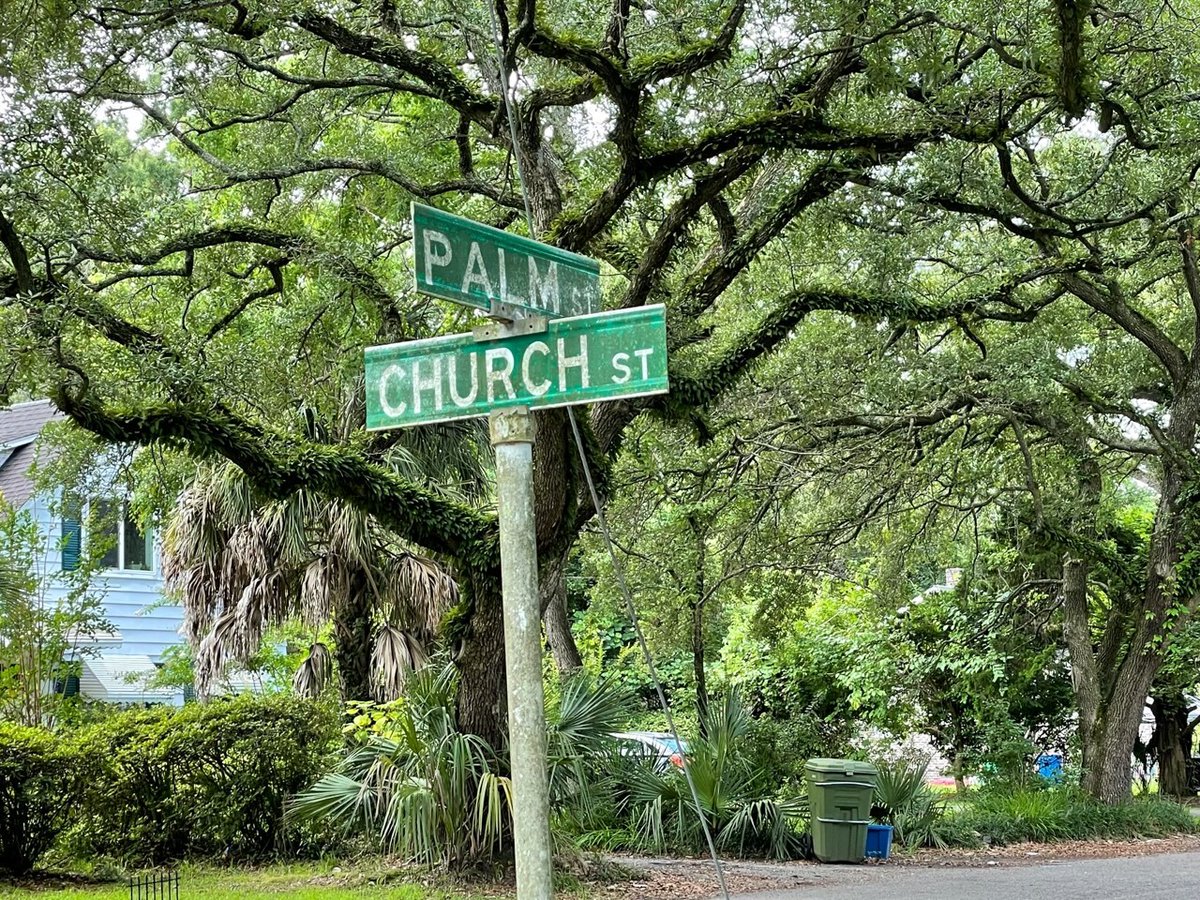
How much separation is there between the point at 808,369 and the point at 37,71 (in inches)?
380

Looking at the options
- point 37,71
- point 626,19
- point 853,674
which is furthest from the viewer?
→ point 853,674

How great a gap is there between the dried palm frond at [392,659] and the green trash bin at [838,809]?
15.3 feet

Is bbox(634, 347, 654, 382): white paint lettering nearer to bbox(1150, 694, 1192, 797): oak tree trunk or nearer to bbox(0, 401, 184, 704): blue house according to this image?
bbox(0, 401, 184, 704): blue house

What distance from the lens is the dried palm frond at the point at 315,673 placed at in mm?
15258

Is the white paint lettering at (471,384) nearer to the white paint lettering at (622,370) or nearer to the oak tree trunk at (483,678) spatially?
the white paint lettering at (622,370)

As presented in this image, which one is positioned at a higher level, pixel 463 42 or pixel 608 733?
pixel 463 42

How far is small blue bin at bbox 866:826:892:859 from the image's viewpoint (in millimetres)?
14539

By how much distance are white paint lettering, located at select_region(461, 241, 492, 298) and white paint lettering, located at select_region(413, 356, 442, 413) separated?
0.96 ft

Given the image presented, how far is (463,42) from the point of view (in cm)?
1398

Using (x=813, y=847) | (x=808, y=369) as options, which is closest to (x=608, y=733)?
(x=813, y=847)

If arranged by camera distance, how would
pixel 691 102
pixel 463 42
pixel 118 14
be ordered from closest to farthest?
pixel 118 14, pixel 691 102, pixel 463 42

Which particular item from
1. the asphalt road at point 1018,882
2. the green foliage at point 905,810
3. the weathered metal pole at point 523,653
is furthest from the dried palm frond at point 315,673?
the weathered metal pole at point 523,653

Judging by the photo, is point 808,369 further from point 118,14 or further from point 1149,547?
point 118,14

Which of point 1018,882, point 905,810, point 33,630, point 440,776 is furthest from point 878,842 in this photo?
point 33,630
